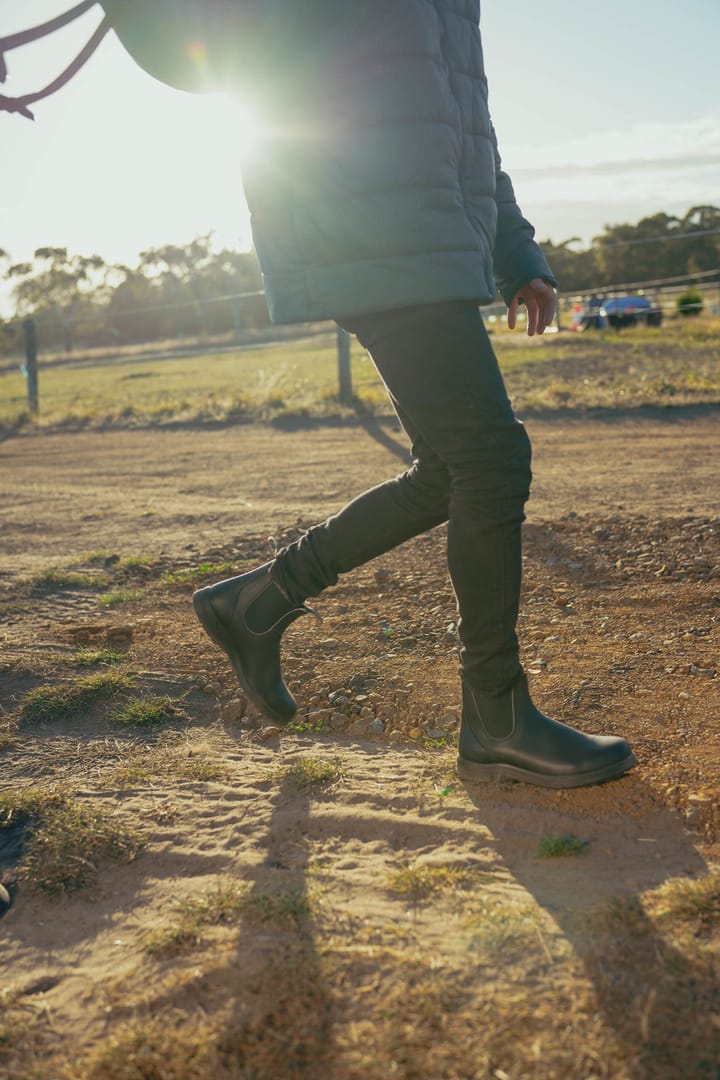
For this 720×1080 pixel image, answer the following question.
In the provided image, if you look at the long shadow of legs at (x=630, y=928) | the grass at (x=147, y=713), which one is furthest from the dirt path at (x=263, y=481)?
the long shadow of legs at (x=630, y=928)

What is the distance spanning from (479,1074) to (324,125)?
181cm

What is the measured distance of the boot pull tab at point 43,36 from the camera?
2146 millimetres

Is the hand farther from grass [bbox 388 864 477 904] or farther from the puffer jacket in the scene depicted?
grass [bbox 388 864 477 904]

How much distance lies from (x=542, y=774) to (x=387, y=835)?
41 centimetres

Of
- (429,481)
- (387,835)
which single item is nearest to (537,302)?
(429,481)

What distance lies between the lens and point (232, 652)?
8.96 feet

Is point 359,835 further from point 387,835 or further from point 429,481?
point 429,481

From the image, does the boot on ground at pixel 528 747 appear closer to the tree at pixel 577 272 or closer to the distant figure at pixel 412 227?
the distant figure at pixel 412 227

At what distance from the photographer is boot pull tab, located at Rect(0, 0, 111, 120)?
2146mm

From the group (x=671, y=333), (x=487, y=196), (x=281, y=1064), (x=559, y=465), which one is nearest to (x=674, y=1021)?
(x=281, y=1064)

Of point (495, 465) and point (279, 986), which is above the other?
point (495, 465)

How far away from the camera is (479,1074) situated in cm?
141

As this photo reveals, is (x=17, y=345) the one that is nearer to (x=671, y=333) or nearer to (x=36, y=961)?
(x=671, y=333)

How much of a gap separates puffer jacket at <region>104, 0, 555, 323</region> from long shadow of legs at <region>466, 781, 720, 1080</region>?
118 cm
